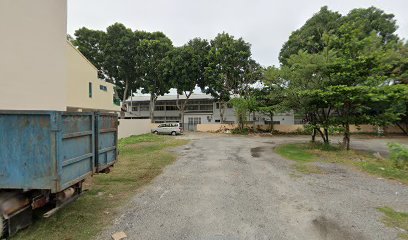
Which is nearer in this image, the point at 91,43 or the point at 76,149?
the point at 76,149

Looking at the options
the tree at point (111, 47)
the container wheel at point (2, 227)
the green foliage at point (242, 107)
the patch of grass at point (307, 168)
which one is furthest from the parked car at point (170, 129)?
the container wheel at point (2, 227)

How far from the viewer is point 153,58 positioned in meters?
31.2

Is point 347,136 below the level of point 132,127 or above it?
above

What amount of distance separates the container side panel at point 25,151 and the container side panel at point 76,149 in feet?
0.77

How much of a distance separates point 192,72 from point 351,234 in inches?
1086

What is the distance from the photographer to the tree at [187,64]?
29391 millimetres

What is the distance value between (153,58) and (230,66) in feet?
34.7

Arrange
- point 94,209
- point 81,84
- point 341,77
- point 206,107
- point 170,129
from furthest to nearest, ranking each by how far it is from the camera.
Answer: point 206,107 < point 170,129 < point 81,84 < point 341,77 < point 94,209

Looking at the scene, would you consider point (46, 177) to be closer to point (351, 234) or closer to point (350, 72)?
point (351, 234)

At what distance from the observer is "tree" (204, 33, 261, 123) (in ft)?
93.2

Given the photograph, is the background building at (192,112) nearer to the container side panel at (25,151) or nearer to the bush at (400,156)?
the bush at (400,156)

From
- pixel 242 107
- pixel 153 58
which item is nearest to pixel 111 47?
pixel 153 58

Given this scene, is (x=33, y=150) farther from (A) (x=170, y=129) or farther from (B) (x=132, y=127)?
(A) (x=170, y=129)

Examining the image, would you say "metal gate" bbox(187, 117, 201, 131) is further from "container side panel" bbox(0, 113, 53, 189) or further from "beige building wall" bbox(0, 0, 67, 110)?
"container side panel" bbox(0, 113, 53, 189)
